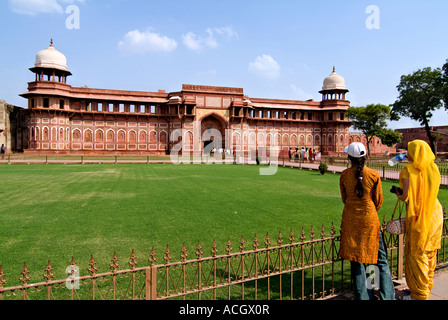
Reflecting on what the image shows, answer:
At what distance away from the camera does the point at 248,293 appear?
3.23m

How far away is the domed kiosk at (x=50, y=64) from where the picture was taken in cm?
3116

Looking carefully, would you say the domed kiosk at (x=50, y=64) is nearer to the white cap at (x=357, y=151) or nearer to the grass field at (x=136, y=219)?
the grass field at (x=136, y=219)

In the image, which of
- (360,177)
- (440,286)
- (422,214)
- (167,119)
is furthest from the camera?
(167,119)

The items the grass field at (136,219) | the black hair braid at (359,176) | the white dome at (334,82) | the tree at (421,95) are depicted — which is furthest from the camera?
the white dome at (334,82)

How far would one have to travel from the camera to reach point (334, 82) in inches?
1570

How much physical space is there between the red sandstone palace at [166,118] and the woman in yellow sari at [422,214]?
32.6 m

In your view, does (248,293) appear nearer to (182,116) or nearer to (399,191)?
(399,191)

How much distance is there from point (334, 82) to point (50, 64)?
3345 cm

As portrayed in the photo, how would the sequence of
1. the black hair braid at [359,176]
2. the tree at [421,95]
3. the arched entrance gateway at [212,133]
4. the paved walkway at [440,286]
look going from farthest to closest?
1. the arched entrance gateway at [212,133]
2. the tree at [421,95]
3. the paved walkway at [440,286]
4. the black hair braid at [359,176]

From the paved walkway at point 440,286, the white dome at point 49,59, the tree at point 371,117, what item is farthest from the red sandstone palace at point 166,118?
the paved walkway at point 440,286

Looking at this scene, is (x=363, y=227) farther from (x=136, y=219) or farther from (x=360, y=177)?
(x=136, y=219)

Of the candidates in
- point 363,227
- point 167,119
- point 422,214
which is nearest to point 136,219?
point 363,227
